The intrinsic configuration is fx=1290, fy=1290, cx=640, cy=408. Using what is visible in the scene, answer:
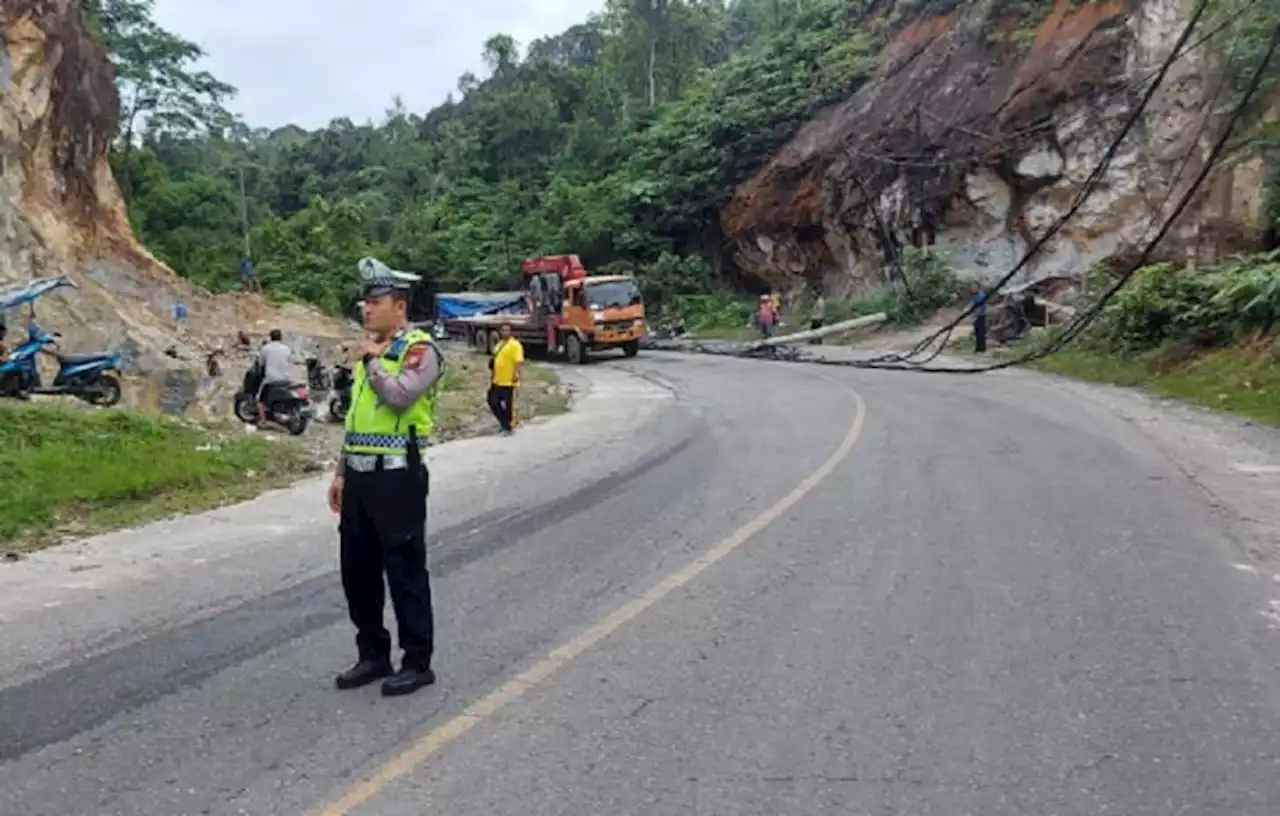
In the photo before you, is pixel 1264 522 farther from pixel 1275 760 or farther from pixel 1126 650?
pixel 1275 760

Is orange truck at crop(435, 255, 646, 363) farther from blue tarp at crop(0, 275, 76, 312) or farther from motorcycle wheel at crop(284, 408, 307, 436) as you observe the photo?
motorcycle wheel at crop(284, 408, 307, 436)

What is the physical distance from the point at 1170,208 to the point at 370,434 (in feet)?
111

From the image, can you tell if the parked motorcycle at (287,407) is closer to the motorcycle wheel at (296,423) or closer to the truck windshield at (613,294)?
the motorcycle wheel at (296,423)

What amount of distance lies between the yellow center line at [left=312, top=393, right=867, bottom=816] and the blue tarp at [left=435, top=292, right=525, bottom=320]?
37626 mm

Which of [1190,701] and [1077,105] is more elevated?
[1077,105]

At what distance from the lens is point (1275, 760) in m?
4.71

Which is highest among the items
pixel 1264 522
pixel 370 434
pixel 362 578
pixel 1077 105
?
pixel 1077 105

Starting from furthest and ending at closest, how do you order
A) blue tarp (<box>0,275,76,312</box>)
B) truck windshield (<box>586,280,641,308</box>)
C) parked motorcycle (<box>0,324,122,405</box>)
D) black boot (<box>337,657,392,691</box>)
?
truck windshield (<box>586,280,641,308</box>)
blue tarp (<box>0,275,76,312</box>)
parked motorcycle (<box>0,324,122,405</box>)
black boot (<box>337,657,392,691</box>)

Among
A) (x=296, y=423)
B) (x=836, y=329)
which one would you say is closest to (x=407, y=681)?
(x=296, y=423)

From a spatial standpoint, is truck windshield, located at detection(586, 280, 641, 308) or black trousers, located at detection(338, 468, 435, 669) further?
truck windshield, located at detection(586, 280, 641, 308)

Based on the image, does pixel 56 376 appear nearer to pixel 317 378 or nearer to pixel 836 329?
pixel 317 378

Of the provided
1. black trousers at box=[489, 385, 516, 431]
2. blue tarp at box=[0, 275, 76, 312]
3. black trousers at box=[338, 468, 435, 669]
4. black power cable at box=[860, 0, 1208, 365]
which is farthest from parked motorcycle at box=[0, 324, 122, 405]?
black trousers at box=[338, 468, 435, 669]

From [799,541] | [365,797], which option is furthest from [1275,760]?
[799,541]

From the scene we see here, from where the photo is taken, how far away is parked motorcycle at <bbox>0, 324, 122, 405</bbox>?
17625 millimetres
